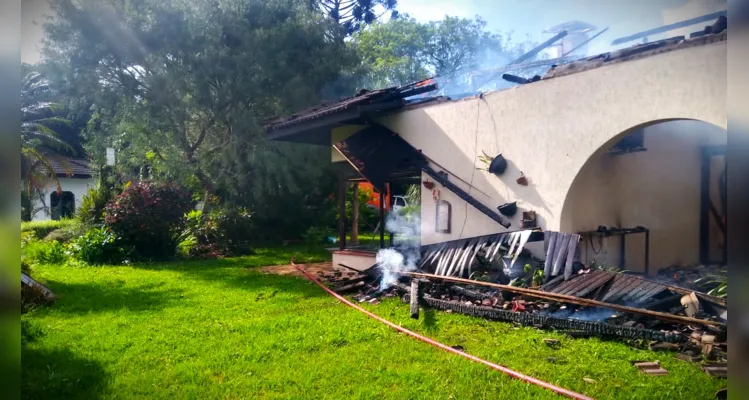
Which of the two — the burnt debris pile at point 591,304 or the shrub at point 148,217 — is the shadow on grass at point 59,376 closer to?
the burnt debris pile at point 591,304

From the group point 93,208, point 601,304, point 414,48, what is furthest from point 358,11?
point 601,304

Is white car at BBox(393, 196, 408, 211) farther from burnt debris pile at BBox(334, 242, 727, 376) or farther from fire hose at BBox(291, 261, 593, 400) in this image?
fire hose at BBox(291, 261, 593, 400)

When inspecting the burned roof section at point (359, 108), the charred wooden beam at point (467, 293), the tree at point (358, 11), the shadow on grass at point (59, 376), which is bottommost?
the shadow on grass at point (59, 376)

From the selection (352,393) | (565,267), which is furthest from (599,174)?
(352,393)

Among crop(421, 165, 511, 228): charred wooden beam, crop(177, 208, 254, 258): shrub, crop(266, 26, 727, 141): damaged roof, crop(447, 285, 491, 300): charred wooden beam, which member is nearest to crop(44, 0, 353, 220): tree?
crop(177, 208, 254, 258): shrub

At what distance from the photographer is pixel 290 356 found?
5004mm

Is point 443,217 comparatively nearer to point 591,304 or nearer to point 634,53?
point 591,304

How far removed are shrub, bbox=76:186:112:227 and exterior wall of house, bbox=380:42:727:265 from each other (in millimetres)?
10729

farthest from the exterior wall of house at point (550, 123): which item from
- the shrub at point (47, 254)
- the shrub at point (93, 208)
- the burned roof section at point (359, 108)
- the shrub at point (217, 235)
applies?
the shrub at point (93, 208)

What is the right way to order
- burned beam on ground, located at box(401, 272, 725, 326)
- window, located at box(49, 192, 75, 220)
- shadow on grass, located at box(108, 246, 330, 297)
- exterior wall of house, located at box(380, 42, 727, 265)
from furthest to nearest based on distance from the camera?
1. window, located at box(49, 192, 75, 220)
2. shadow on grass, located at box(108, 246, 330, 297)
3. exterior wall of house, located at box(380, 42, 727, 265)
4. burned beam on ground, located at box(401, 272, 725, 326)

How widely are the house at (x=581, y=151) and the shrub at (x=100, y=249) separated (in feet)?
18.7

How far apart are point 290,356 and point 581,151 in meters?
4.97

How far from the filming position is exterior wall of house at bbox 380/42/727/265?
18.6 ft

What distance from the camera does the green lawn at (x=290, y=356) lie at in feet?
13.5
